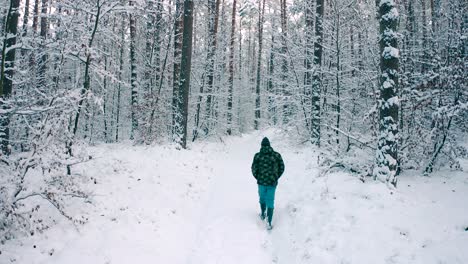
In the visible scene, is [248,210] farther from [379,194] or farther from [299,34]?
[299,34]

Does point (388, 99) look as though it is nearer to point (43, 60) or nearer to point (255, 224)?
point (255, 224)

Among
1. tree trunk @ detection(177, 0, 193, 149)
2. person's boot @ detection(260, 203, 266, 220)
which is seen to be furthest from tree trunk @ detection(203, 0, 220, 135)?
person's boot @ detection(260, 203, 266, 220)

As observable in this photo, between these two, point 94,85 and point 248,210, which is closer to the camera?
point 248,210

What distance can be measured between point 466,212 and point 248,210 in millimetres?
5347

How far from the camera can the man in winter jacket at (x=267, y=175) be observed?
9.09 metres

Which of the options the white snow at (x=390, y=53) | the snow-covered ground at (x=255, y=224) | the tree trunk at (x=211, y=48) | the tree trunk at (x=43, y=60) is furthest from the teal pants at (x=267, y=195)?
the tree trunk at (x=211, y=48)

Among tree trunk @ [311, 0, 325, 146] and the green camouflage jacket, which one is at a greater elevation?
tree trunk @ [311, 0, 325, 146]

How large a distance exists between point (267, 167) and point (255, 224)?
153 centimetres

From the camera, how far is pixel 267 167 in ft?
30.3

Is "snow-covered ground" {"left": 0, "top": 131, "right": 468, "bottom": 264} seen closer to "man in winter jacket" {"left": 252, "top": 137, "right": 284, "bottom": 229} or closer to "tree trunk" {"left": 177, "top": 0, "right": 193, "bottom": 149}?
"man in winter jacket" {"left": 252, "top": 137, "right": 284, "bottom": 229}

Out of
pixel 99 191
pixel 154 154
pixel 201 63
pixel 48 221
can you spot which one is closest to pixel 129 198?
pixel 99 191

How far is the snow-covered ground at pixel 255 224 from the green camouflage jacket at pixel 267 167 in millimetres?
1032

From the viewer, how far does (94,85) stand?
1170 inches

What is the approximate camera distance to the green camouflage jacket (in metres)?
9.14
